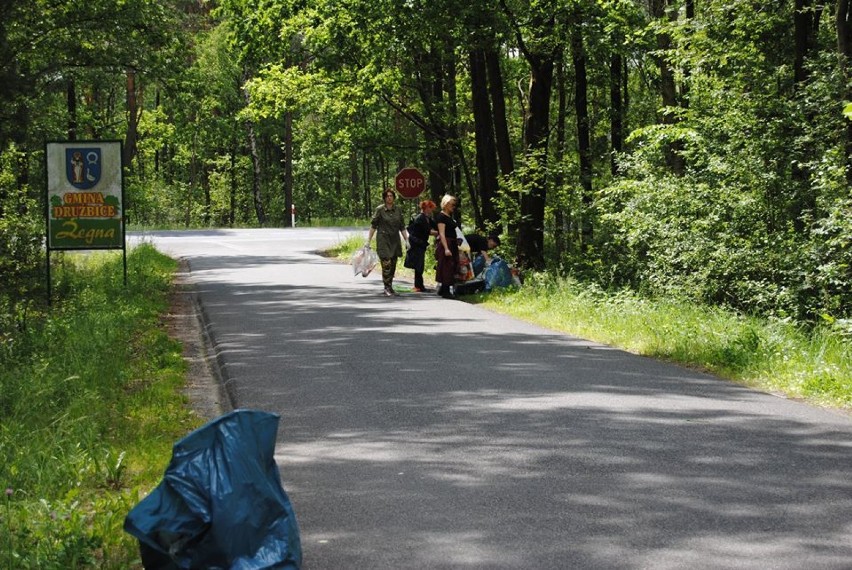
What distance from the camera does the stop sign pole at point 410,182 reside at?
29250 mm

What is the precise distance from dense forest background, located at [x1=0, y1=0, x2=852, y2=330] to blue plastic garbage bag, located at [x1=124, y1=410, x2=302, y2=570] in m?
10.2

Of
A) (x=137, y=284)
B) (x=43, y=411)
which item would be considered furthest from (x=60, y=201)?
(x=43, y=411)

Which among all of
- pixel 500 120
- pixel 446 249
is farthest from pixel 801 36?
pixel 500 120

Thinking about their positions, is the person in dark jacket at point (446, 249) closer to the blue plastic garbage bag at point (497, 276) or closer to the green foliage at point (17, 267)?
the blue plastic garbage bag at point (497, 276)

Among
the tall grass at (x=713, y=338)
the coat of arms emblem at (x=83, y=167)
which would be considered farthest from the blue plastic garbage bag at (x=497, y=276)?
the coat of arms emblem at (x=83, y=167)

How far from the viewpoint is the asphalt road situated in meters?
5.41

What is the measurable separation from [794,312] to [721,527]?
1053cm

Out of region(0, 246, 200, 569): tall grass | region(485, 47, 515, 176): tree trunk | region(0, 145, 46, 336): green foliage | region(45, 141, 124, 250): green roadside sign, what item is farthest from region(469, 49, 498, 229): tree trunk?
region(0, 246, 200, 569): tall grass

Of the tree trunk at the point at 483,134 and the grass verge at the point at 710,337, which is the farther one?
the tree trunk at the point at 483,134

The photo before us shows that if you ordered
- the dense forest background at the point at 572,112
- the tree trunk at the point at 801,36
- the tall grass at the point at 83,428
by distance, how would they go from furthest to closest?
1. the tree trunk at the point at 801,36
2. the dense forest background at the point at 572,112
3. the tall grass at the point at 83,428

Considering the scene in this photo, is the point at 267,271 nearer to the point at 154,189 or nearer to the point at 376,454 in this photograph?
the point at 376,454

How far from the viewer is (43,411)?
930cm

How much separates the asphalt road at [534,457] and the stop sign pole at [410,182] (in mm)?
15344

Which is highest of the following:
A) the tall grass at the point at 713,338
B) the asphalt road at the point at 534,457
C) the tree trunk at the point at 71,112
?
the tree trunk at the point at 71,112
